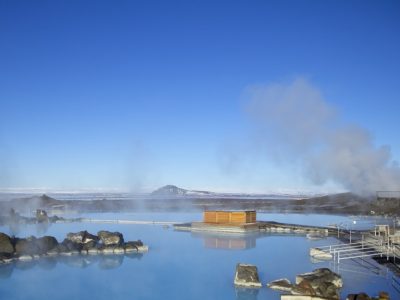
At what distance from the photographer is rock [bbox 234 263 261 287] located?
55.7 feet

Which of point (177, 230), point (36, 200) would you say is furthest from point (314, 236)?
point (36, 200)

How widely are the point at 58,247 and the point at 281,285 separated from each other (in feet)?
49.3

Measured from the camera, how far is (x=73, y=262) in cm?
2375

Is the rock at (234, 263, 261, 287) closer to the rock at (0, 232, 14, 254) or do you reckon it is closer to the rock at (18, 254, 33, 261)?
the rock at (18, 254, 33, 261)

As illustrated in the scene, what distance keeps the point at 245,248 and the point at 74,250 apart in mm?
10616

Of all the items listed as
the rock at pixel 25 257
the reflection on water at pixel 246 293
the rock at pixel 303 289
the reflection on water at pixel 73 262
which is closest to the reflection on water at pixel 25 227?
the rock at pixel 25 257

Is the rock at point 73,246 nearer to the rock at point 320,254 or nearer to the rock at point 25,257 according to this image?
the rock at point 25,257

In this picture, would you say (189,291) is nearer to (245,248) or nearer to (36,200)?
(245,248)

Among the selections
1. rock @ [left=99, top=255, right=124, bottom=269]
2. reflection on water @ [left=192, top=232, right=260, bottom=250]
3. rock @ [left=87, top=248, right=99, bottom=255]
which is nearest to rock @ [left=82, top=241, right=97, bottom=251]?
rock @ [left=87, top=248, right=99, bottom=255]

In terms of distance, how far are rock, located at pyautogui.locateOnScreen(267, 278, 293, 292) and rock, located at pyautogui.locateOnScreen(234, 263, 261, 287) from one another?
574mm

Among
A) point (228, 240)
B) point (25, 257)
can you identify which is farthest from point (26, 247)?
point (228, 240)

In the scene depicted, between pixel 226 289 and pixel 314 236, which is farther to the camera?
pixel 314 236

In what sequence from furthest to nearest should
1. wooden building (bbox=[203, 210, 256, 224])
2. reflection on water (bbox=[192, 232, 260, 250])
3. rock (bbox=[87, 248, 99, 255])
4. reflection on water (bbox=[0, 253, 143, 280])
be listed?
wooden building (bbox=[203, 210, 256, 224]), reflection on water (bbox=[192, 232, 260, 250]), rock (bbox=[87, 248, 99, 255]), reflection on water (bbox=[0, 253, 143, 280])

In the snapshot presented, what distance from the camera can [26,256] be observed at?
79.8ft
